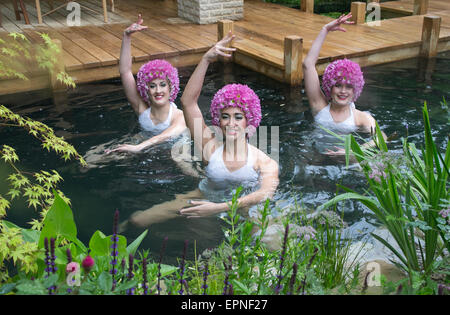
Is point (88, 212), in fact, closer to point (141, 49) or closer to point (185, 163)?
point (185, 163)

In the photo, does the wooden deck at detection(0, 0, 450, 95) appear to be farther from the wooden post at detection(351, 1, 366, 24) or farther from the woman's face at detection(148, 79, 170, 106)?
the woman's face at detection(148, 79, 170, 106)

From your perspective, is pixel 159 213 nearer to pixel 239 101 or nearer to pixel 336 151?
pixel 239 101

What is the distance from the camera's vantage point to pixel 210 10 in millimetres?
9922

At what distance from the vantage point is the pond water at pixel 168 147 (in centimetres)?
445

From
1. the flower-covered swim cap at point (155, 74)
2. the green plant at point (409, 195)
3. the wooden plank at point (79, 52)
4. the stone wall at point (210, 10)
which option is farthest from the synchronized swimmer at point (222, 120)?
the stone wall at point (210, 10)

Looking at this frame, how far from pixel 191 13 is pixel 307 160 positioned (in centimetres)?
572

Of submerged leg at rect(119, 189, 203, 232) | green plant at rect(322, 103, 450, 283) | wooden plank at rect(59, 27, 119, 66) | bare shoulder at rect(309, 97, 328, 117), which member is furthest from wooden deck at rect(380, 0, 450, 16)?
green plant at rect(322, 103, 450, 283)

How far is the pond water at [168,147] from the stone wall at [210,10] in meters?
1.84

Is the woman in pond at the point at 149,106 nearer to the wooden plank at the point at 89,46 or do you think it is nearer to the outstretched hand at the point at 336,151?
the outstretched hand at the point at 336,151

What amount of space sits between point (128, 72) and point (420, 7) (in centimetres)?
794

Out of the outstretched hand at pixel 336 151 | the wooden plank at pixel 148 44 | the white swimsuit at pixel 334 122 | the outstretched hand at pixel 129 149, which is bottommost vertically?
the outstretched hand at pixel 336 151

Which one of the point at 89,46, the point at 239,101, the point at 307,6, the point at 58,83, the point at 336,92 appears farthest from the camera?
the point at 307,6

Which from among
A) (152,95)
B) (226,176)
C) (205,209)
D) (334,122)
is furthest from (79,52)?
(205,209)

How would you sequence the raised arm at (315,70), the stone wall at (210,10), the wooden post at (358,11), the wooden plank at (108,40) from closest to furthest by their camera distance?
the raised arm at (315,70)
the wooden plank at (108,40)
the wooden post at (358,11)
the stone wall at (210,10)
